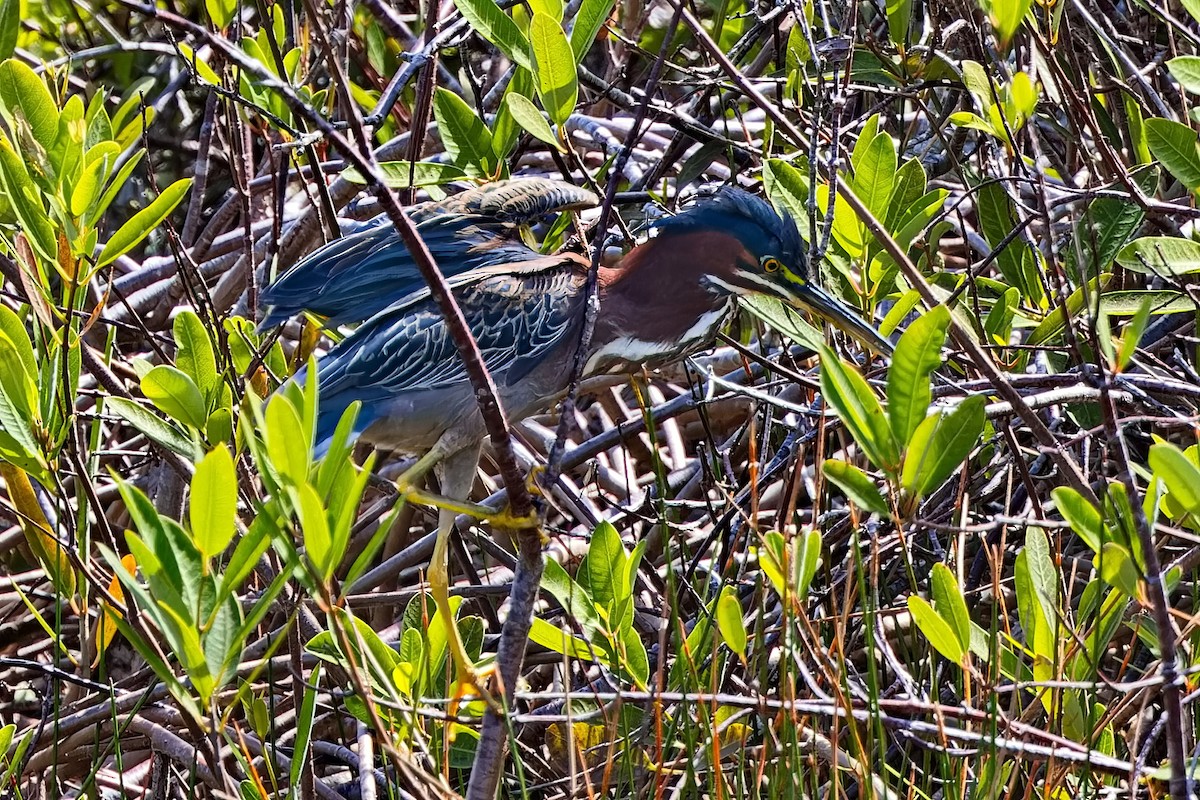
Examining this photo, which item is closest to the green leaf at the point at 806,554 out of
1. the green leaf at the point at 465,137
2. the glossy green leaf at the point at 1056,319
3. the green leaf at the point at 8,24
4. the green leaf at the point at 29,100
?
the glossy green leaf at the point at 1056,319

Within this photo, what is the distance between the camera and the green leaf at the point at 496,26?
1711 mm

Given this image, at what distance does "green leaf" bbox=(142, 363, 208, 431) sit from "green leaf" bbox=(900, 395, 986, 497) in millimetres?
926

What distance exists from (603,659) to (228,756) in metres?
1.02

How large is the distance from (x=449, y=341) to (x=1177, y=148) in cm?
115

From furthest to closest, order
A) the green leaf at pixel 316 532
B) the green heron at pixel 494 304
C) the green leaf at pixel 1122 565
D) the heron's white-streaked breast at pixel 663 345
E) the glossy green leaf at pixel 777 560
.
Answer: the heron's white-streaked breast at pixel 663 345 → the green heron at pixel 494 304 → the glossy green leaf at pixel 777 560 → the green leaf at pixel 1122 565 → the green leaf at pixel 316 532

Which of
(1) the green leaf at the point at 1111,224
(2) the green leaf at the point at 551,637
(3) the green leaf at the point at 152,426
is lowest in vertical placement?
(2) the green leaf at the point at 551,637

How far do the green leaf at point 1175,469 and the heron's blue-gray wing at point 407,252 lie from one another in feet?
4.26

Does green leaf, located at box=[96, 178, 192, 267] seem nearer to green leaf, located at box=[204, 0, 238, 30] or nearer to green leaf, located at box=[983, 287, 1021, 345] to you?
green leaf, located at box=[204, 0, 238, 30]

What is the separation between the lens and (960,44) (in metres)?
2.37

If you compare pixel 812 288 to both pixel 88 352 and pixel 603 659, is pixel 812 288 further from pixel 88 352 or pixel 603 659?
pixel 88 352

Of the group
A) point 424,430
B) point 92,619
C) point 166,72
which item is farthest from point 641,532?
point 166,72

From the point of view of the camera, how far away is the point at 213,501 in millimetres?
1053

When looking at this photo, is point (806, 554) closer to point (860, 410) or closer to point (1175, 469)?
point (860, 410)

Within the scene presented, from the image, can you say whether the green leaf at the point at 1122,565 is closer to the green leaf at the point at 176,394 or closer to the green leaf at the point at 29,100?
the green leaf at the point at 176,394
